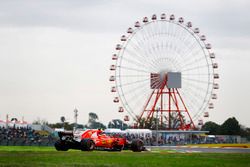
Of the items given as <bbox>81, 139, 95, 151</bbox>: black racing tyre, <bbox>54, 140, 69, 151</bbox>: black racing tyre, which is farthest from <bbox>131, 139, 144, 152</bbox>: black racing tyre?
<bbox>54, 140, 69, 151</bbox>: black racing tyre

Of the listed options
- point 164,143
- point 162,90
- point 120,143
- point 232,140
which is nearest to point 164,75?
point 162,90

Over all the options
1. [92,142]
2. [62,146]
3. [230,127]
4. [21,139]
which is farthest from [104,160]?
[230,127]

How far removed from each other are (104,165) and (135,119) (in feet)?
259

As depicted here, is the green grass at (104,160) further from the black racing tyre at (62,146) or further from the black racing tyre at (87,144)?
the black racing tyre at (62,146)

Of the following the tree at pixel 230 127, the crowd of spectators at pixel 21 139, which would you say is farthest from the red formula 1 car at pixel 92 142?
the tree at pixel 230 127

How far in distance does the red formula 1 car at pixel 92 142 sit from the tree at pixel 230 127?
137 metres

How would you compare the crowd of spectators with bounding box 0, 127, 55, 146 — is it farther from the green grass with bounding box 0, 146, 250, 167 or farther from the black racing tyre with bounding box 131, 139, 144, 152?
the green grass with bounding box 0, 146, 250, 167

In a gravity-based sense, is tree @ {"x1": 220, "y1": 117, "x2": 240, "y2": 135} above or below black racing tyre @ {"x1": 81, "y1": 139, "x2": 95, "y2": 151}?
above

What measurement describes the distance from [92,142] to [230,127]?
5697 inches

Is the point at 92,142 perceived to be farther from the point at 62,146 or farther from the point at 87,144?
the point at 62,146

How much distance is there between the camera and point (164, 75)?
108 m

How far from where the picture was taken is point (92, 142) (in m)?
49.1

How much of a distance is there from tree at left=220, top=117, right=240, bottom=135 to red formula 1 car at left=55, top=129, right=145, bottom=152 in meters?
137

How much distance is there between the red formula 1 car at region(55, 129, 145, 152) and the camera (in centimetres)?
4906
